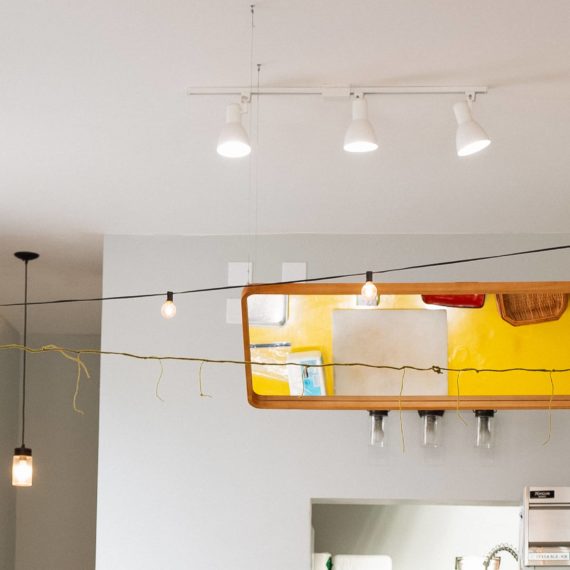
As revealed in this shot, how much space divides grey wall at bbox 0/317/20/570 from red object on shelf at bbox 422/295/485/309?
3.81 m

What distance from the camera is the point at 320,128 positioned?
3.60m

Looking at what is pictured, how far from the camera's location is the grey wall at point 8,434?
712 cm

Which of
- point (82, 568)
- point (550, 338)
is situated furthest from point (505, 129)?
point (82, 568)

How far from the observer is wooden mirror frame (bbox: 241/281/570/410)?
3648 millimetres

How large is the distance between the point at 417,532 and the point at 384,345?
6.59 feet

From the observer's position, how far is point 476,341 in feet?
14.1

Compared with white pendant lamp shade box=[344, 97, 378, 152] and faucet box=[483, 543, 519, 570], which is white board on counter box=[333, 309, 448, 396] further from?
faucet box=[483, 543, 519, 570]

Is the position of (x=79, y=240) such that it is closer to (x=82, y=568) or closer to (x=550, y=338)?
(x=550, y=338)

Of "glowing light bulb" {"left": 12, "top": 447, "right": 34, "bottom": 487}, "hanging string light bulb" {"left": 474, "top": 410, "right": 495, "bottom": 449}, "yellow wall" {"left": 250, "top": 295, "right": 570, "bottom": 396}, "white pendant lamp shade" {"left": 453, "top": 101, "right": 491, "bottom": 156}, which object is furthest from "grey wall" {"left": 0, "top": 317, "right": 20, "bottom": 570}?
"white pendant lamp shade" {"left": 453, "top": 101, "right": 491, "bottom": 156}

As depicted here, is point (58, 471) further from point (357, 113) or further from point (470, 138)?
point (470, 138)

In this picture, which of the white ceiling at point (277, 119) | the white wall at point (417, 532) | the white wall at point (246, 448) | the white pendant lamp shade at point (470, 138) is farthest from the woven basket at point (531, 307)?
the white wall at point (417, 532)

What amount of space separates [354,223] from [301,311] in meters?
0.81

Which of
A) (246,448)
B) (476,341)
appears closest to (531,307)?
(476,341)

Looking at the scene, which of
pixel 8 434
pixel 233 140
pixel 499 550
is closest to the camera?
pixel 233 140
